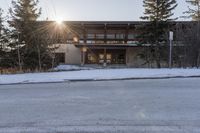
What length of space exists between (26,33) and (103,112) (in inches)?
940

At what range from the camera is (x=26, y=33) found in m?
30.3

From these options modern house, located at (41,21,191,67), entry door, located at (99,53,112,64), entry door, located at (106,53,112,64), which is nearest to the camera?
modern house, located at (41,21,191,67)

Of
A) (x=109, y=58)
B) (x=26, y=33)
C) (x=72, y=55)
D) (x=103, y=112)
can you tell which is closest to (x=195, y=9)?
(x=109, y=58)

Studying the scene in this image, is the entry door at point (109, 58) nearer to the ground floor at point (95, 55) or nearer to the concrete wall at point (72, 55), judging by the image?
the ground floor at point (95, 55)

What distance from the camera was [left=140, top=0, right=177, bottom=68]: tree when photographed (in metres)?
34.8

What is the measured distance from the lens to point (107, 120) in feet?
22.8

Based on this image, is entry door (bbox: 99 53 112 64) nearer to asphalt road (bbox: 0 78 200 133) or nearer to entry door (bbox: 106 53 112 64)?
entry door (bbox: 106 53 112 64)

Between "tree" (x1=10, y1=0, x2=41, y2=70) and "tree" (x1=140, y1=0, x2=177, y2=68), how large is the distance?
40.3 ft

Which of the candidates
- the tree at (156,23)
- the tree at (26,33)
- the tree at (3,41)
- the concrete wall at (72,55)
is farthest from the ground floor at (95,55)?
the tree at (3,41)

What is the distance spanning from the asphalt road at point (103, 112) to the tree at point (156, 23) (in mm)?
23290

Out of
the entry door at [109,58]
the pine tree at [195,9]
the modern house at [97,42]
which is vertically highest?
the pine tree at [195,9]

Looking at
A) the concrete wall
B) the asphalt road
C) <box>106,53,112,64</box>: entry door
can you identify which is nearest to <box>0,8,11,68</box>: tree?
the concrete wall

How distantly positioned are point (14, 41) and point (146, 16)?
15486mm

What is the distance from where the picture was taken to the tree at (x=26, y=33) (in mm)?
29438
